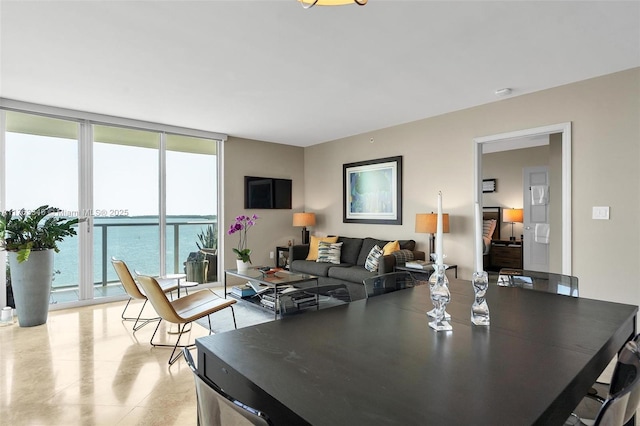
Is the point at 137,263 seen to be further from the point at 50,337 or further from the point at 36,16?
the point at 36,16

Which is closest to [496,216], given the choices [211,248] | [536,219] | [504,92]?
[536,219]

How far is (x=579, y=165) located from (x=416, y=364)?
11.5ft

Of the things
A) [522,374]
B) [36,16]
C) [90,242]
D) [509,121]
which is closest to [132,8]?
[36,16]

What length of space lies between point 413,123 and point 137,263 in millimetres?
4420

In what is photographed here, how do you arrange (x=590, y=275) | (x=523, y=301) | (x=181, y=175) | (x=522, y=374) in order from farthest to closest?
(x=181, y=175), (x=590, y=275), (x=523, y=301), (x=522, y=374)

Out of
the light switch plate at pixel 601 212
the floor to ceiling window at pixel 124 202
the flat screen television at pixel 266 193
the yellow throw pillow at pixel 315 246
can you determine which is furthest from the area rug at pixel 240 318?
the light switch plate at pixel 601 212

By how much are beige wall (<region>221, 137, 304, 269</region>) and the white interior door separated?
418 centimetres

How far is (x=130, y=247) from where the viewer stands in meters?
5.09

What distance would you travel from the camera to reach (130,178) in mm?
5098

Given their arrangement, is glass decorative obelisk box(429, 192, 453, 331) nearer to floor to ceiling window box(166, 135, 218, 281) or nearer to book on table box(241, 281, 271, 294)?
book on table box(241, 281, 271, 294)

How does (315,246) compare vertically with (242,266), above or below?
above

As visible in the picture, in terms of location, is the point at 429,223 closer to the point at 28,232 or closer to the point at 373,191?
the point at 373,191

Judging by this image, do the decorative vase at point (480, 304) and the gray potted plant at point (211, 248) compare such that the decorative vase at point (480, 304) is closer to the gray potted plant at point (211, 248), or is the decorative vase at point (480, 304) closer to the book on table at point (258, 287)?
the book on table at point (258, 287)

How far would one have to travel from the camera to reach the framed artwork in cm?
536
